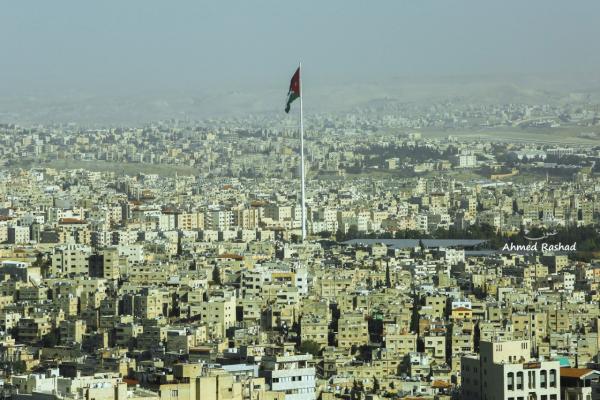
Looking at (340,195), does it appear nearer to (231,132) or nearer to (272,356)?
(231,132)

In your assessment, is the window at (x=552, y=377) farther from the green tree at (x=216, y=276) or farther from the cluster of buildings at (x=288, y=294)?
the green tree at (x=216, y=276)

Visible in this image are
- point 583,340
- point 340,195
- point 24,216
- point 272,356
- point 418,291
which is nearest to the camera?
point 272,356

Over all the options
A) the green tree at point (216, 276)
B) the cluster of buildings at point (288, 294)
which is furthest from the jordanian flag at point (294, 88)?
the green tree at point (216, 276)

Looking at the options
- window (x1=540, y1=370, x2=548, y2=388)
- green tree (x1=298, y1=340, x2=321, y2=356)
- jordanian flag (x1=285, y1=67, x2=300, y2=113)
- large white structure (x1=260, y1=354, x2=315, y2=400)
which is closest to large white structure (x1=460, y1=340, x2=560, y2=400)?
window (x1=540, y1=370, x2=548, y2=388)

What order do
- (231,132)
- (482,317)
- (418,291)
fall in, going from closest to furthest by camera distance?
(482,317)
(418,291)
(231,132)

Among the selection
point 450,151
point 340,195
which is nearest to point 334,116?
point 450,151

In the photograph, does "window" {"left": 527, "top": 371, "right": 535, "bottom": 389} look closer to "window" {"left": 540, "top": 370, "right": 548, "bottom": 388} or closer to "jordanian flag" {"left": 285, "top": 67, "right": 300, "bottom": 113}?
"window" {"left": 540, "top": 370, "right": 548, "bottom": 388}

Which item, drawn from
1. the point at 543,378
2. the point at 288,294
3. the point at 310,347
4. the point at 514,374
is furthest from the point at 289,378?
the point at 288,294

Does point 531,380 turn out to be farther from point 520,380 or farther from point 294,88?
point 294,88
